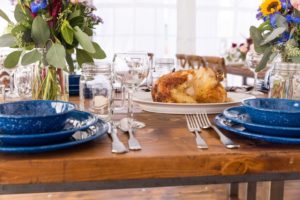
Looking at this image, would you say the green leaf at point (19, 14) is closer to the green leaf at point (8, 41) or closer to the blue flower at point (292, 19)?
the green leaf at point (8, 41)

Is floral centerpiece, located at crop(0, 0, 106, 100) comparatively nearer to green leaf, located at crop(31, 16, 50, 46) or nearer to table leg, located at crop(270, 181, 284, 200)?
green leaf, located at crop(31, 16, 50, 46)

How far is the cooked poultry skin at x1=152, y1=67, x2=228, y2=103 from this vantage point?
109 cm

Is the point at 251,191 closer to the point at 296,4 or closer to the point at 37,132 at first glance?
the point at 296,4

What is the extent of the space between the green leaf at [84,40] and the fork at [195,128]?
0.30 m

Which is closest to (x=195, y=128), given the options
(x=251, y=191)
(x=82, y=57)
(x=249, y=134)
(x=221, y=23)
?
(x=249, y=134)

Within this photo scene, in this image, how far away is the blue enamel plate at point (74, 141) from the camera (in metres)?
0.64

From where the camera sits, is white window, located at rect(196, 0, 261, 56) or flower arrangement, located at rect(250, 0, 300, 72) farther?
white window, located at rect(196, 0, 261, 56)

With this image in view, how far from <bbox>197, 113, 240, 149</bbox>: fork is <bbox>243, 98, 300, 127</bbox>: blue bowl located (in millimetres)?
75

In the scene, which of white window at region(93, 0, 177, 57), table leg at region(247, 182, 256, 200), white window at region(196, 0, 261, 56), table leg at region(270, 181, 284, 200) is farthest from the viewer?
white window at region(196, 0, 261, 56)

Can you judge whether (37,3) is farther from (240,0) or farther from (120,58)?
(240,0)

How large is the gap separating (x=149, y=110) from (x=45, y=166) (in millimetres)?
534

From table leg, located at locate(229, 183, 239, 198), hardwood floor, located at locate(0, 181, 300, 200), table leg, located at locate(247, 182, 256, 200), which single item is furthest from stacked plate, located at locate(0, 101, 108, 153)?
table leg, located at locate(229, 183, 239, 198)

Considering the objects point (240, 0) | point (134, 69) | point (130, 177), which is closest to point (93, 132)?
point (130, 177)

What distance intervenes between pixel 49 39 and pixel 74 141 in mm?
410
